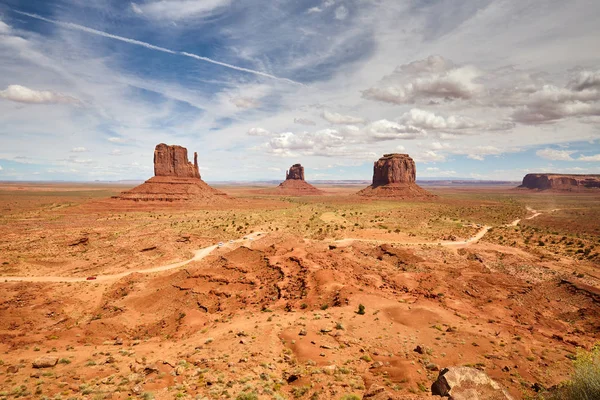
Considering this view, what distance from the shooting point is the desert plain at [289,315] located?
47.1 ft

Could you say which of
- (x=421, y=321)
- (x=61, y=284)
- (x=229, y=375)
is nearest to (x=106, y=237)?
(x=61, y=284)

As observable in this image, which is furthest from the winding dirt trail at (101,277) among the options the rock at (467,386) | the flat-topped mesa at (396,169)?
the flat-topped mesa at (396,169)

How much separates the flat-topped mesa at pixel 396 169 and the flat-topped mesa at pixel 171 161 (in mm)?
112602

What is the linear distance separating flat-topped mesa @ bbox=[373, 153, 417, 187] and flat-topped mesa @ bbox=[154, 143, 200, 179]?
11260cm

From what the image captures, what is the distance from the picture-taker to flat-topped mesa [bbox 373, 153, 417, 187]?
561 feet

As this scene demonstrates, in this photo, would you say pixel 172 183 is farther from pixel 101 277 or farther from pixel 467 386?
pixel 467 386

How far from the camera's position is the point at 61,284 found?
106 ft

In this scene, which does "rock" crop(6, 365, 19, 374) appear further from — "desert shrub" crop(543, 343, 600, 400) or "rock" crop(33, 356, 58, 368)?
"desert shrub" crop(543, 343, 600, 400)

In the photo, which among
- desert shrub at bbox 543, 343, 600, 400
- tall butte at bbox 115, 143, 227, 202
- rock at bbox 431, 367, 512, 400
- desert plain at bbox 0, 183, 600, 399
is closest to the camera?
desert shrub at bbox 543, 343, 600, 400

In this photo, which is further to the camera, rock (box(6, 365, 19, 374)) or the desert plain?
rock (box(6, 365, 19, 374))

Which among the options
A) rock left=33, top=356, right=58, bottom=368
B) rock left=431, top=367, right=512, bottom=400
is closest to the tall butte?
rock left=33, top=356, right=58, bottom=368

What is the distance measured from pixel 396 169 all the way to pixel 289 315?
161941 mm

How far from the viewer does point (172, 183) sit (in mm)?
120875

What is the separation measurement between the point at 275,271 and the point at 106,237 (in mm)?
43121
